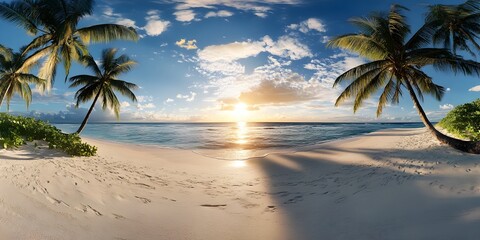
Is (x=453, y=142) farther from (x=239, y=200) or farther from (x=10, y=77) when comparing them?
(x=10, y=77)

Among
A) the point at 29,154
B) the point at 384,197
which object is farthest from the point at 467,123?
the point at 29,154

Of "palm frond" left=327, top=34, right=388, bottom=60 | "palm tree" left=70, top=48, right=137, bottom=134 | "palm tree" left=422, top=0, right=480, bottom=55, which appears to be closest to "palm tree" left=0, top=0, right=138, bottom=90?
"palm tree" left=70, top=48, right=137, bottom=134

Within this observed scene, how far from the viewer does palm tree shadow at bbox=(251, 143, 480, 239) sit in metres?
5.07


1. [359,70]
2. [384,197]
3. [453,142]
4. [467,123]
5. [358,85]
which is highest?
[359,70]

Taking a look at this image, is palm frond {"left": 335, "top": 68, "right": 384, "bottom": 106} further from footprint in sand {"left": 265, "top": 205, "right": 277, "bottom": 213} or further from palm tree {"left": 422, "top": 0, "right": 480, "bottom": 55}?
footprint in sand {"left": 265, "top": 205, "right": 277, "bottom": 213}

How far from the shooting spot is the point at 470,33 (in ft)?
47.1

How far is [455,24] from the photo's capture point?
1368 cm

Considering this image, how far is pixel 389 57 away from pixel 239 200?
11.1 m

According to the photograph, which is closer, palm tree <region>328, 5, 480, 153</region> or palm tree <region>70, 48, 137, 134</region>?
palm tree <region>328, 5, 480, 153</region>

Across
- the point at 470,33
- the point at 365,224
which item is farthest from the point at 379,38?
the point at 365,224

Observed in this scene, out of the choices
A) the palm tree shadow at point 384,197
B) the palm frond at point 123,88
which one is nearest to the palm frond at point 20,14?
the palm frond at point 123,88

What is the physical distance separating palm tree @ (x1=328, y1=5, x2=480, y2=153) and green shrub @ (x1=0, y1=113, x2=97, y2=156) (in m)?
12.6

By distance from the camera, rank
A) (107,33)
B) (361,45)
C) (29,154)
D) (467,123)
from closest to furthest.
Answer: (29,154) < (467,123) < (361,45) < (107,33)

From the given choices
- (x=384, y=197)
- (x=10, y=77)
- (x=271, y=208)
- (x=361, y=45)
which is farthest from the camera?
(x=10, y=77)
